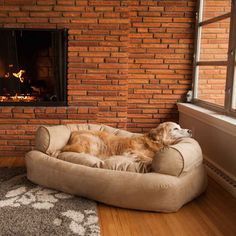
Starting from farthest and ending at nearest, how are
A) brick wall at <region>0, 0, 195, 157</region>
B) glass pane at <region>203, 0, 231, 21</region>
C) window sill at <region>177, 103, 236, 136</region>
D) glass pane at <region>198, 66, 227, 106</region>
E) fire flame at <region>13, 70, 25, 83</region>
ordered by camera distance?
fire flame at <region>13, 70, 25, 83</region> < brick wall at <region>0, 0, 195, 157</region> < glass pane at <region>198, 66, 227, 106</region> < glass pane at <region>203, 0, 231, 21</region> < window sill at <region>177, 103, 236, 136</region>

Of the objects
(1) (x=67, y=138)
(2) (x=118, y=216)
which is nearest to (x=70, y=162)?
(1) (x=67, y=138)

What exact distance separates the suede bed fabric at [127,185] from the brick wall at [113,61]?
1249 millimetres

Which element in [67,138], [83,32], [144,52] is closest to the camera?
[67,138]

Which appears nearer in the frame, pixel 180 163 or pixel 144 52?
pixel 180 163

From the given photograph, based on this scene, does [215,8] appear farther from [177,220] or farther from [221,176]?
[177,220]

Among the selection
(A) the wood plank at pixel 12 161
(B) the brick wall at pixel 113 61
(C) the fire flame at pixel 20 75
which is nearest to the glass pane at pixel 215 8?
(B) the brick wall at pixel 113 61

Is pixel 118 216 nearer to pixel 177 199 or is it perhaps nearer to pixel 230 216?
pixel 177 199

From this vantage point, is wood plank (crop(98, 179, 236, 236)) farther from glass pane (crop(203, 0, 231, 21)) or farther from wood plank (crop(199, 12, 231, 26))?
glass pane (crop(203, 0, 231, 21))

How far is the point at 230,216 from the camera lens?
2.48 meters

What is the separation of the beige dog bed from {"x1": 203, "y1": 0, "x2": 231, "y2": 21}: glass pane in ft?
A: 5.10

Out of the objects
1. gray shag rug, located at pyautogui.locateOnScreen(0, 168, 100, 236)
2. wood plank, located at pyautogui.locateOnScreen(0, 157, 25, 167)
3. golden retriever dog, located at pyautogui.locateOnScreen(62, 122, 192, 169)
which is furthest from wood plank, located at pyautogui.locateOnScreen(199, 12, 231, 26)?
wood plank, located at pyautogui.locateOnScreen(0, 157, 25, 167)

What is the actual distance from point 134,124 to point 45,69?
133 cm

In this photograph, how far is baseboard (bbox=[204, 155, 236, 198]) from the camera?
2913 millimetres

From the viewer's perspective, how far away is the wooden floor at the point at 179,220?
2229mm
